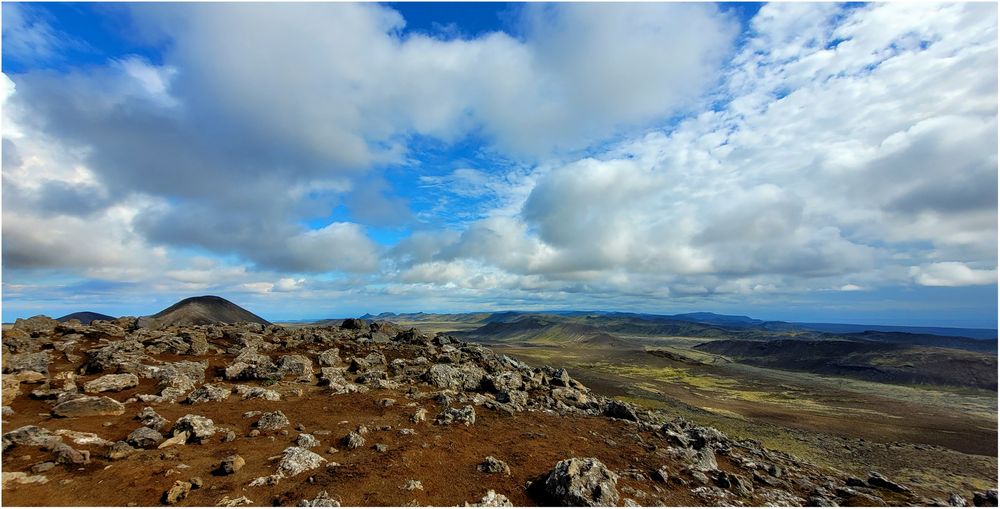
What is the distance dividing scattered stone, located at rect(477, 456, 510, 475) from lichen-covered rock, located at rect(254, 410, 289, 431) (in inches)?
410

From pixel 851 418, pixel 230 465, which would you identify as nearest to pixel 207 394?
pixel 230 465

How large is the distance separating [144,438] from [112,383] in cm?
886

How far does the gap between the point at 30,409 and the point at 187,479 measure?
39.2 ft

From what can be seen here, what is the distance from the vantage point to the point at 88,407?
19141 mm

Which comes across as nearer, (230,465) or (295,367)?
(230,465)

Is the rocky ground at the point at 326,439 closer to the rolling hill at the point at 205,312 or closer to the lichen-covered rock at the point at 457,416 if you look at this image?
the lichen-covered rock at the point at 457,416

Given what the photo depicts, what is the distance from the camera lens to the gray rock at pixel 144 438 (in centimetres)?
1650

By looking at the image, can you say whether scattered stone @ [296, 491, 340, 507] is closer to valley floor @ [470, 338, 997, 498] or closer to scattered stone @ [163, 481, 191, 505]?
scattered stone @ [163, 481, 191, 505]

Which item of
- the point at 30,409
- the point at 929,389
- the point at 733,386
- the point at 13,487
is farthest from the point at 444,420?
the point at 929,389

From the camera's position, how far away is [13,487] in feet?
41.5

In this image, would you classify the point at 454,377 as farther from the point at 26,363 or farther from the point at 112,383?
the point at 26,363

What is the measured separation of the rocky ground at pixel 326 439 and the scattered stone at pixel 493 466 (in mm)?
67

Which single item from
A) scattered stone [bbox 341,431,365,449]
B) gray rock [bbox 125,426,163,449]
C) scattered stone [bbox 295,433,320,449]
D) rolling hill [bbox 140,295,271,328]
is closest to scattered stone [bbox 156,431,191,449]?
gray rock [bbox 125,426,163,449]

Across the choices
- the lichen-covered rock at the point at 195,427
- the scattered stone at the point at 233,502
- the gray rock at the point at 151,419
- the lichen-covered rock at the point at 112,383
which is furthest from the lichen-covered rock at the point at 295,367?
the scattered stone at the point at 233,502
